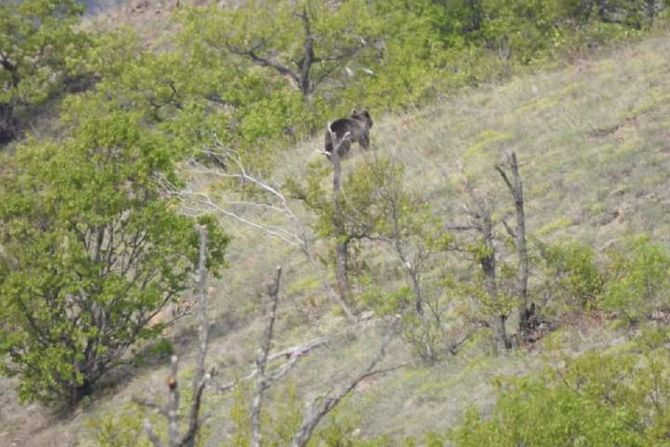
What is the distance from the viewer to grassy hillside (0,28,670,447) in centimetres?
1244

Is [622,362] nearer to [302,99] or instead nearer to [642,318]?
[642,318]

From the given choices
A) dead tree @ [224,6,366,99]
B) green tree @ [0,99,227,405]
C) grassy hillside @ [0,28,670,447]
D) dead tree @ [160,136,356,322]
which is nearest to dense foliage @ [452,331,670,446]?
grassy hillside @ [0,28,670,447]

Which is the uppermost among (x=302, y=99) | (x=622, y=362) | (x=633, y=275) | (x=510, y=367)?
(x=622, y=362)

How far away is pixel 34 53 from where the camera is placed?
34500mm

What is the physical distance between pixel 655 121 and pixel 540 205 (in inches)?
107

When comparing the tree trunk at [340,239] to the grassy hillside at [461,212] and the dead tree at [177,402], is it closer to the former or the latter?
the grassy hillside at [461,212]

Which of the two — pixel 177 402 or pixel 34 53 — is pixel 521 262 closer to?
pixel 177 402

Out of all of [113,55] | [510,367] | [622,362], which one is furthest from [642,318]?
[113,55]

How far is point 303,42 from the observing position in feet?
96.4

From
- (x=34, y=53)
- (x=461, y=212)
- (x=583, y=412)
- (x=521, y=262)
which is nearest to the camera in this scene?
(x=583, y=412)

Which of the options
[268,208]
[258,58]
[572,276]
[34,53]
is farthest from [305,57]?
[572,276]

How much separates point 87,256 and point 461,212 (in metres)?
5.12

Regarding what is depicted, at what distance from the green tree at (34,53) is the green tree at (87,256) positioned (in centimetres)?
1682

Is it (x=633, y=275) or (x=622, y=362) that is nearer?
(x=622, y=362)
